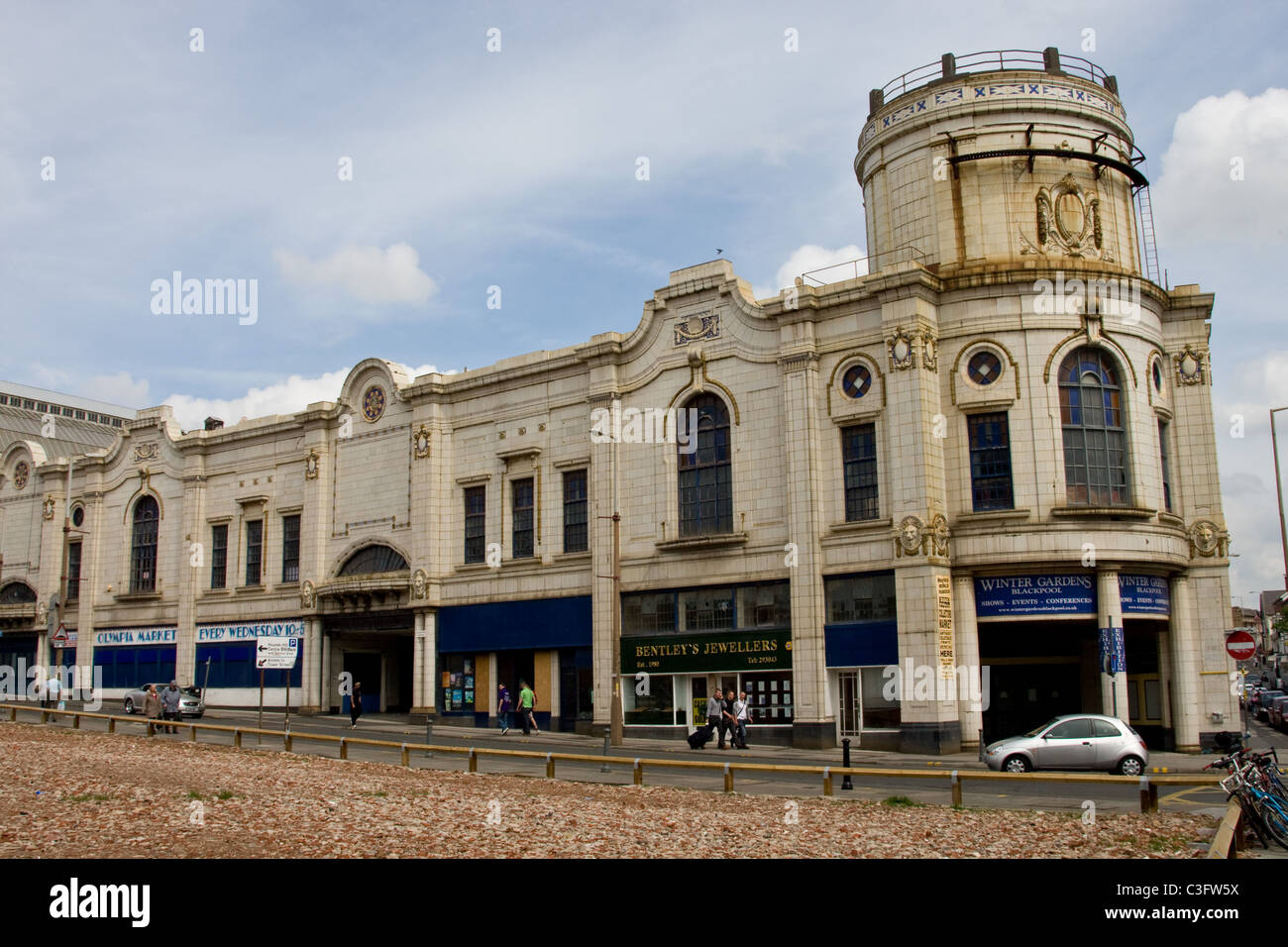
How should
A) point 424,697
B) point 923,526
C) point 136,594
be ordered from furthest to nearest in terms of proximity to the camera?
point 136,594
point 424,697
point 923,526

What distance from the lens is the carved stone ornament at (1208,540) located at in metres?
35.0

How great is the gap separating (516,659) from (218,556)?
1951 centimetres

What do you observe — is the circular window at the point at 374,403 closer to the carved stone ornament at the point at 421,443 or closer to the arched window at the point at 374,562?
the carved stone ornament at the point at 421,443

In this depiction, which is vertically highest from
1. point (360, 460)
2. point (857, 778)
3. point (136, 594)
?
point (360, 460)

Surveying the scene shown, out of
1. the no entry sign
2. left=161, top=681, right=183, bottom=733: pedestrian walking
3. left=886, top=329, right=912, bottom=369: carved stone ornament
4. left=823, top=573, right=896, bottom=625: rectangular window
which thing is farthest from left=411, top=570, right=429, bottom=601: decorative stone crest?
the no entry sign

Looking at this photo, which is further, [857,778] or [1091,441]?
[1091,441]

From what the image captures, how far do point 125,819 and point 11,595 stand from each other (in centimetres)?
5572

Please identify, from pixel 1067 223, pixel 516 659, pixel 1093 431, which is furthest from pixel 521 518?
pixel 1067 223

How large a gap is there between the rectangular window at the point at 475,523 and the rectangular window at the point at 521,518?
57.8 inches

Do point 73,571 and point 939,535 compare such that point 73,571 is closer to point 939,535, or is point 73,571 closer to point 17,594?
point 17,594

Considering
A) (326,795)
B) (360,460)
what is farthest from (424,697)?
(326,795)

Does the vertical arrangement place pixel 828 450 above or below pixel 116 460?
below

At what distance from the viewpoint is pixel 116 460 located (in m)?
58.6
